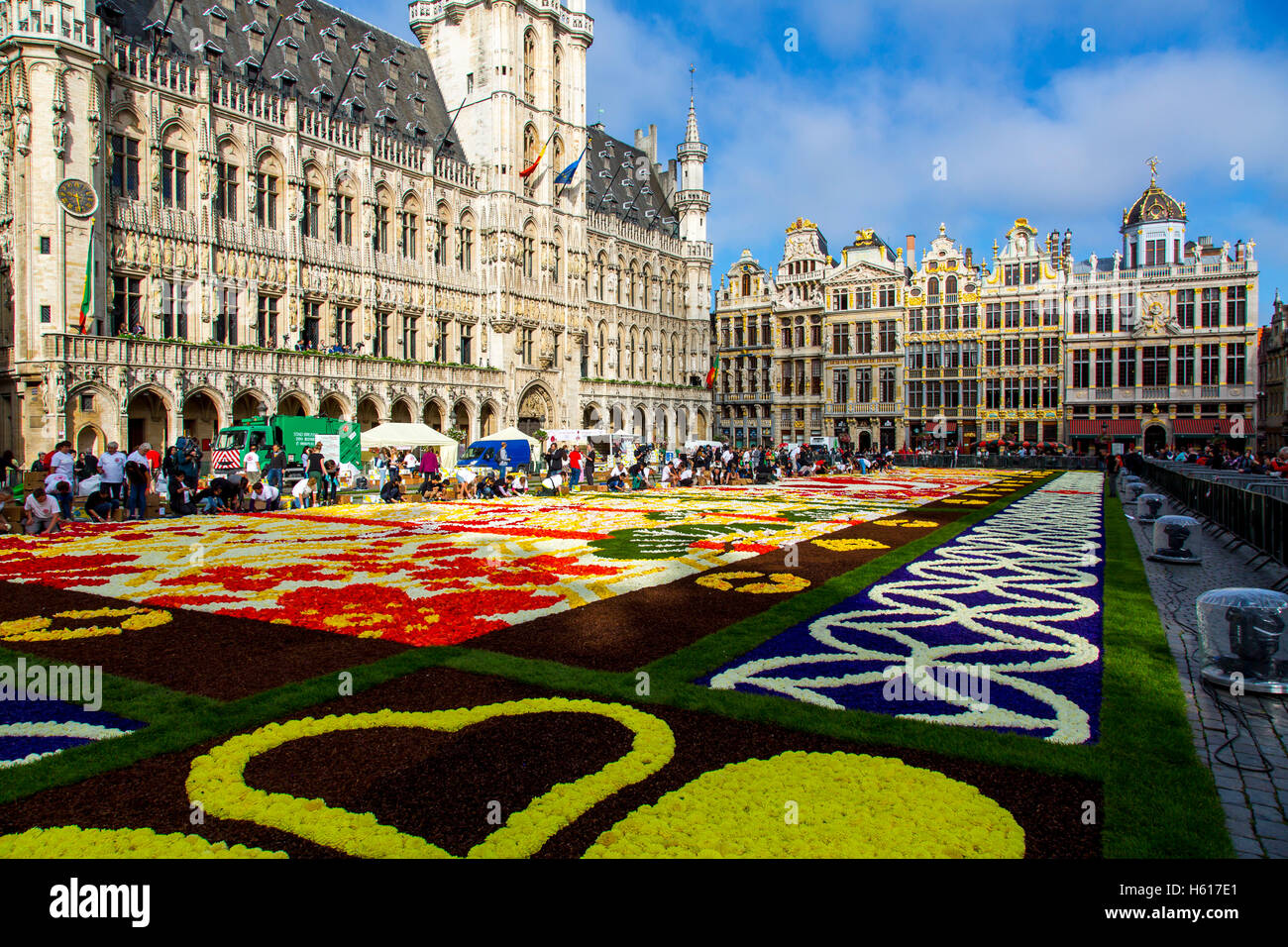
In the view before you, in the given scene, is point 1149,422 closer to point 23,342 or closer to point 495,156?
point 495,156

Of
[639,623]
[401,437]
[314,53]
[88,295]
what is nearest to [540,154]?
[314,53]

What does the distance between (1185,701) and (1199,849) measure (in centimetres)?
232

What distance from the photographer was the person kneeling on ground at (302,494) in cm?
2014

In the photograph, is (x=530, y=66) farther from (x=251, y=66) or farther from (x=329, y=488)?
(x=329, y=488)

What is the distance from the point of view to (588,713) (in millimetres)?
5023

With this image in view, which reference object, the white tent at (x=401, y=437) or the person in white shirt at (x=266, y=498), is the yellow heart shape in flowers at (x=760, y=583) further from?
the white tent at (x=401, y=437)

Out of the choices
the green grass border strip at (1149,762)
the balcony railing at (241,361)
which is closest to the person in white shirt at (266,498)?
the balcony railing at (241,361)

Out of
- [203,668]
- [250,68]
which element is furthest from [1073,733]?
[250,68]

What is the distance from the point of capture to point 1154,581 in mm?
9914

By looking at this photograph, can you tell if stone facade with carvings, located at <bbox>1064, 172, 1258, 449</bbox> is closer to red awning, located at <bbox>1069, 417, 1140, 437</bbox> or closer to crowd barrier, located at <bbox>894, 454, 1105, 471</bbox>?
red awning, located at <bbox>1069, 417, 1140, 437</bbox>

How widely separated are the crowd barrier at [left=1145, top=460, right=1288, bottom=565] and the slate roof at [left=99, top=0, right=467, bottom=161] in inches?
1570

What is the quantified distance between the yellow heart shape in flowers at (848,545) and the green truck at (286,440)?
827 inches

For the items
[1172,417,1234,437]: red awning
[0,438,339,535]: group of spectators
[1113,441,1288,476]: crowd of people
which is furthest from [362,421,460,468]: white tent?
[1172,417,1234,437]: red awning
